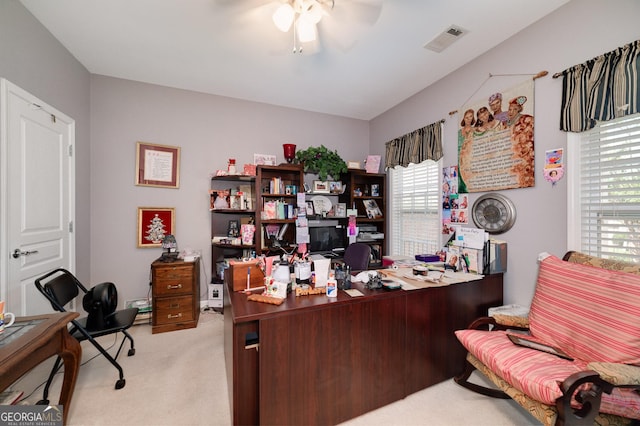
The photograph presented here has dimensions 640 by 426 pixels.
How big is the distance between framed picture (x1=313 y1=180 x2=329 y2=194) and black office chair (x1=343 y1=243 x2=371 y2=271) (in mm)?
961

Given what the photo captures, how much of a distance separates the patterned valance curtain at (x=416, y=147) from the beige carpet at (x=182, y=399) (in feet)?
7.66

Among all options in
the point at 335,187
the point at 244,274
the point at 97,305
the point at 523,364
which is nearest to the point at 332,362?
the point at 244,274

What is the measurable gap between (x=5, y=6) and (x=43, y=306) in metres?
2.27

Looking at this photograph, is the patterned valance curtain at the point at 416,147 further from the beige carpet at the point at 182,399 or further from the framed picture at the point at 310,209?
the beige carpet at the point at 182,399

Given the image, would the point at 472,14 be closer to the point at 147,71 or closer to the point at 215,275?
the point at 147,71

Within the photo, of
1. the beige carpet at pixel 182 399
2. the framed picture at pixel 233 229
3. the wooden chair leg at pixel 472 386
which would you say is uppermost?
the framed picture at pixel 233 229

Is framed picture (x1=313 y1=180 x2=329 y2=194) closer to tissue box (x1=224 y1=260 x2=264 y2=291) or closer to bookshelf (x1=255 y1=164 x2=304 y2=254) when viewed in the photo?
bookshelf (x1=255 y1=164 x2=304 y2=254)

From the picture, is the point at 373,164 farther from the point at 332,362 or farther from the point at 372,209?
the point at 332,362

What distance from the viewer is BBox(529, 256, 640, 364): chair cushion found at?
134 cm

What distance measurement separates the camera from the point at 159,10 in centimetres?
195

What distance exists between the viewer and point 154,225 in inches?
124

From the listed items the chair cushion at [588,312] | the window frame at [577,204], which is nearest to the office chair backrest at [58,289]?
the chair cushion at [588,312]

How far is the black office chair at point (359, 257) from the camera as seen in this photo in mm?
2844

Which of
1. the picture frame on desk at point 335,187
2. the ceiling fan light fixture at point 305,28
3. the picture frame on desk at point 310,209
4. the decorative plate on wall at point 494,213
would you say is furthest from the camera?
the picture frame on desk at point 335,187
